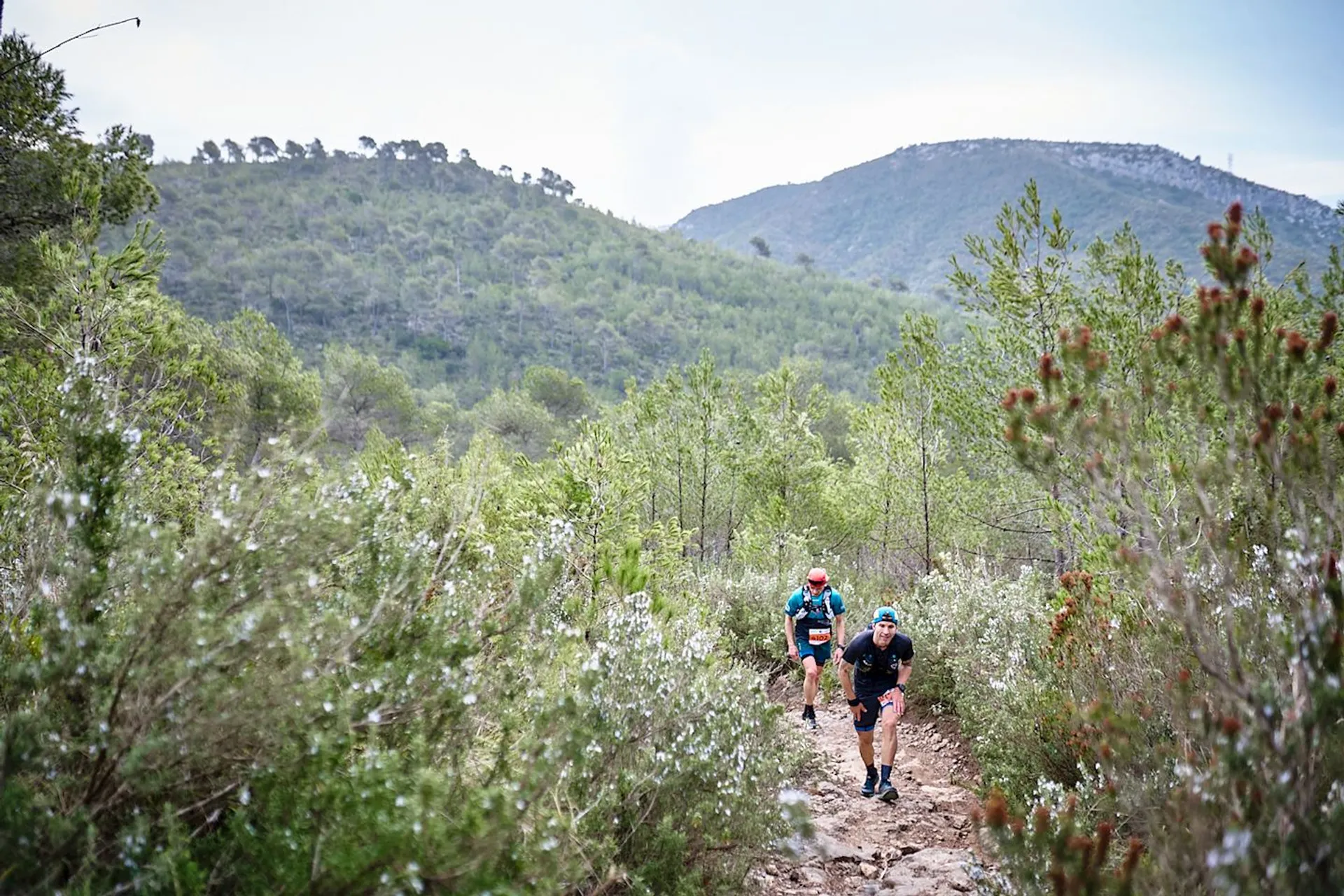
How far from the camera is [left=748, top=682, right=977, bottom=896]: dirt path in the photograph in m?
4.62

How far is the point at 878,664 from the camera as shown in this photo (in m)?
6.24

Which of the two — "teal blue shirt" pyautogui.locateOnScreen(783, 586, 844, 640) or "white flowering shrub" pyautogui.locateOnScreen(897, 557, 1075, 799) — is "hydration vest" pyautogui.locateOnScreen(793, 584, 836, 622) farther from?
"white flowering shrub" pyautogui.locateOnScreen(897, 557, 1075, 799)

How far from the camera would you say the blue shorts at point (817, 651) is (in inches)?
306

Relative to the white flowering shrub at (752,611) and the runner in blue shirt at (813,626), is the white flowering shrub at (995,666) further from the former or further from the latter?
the white flowering shrub at (752,611)

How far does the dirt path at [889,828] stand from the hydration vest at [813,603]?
1.17 m

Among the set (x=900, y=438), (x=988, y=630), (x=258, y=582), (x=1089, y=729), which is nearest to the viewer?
(x=258, y=582)

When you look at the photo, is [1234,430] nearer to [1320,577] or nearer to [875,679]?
[1320,577]

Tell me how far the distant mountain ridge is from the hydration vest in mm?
78332

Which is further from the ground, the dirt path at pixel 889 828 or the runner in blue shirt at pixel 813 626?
the runner in blue shirt at pixel 813 626

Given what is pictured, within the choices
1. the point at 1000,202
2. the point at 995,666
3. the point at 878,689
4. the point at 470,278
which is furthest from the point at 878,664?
the point at 1000,202

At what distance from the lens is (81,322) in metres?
6.70

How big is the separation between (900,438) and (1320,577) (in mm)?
11260

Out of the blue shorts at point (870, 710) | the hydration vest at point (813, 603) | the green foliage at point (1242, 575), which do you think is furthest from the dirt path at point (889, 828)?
the green foliage at point (1242, 575)

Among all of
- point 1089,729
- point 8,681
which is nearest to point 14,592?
point 8,681
